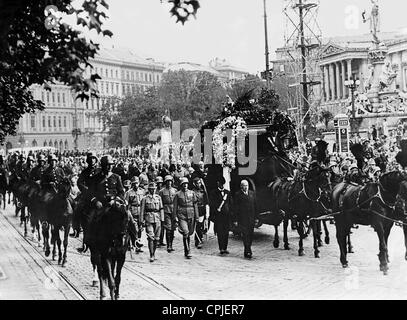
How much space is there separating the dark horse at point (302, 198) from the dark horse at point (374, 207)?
1243 mm

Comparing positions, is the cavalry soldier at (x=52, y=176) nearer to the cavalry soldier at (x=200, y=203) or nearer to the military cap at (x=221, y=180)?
the cavalry soldier at (x=200, y=203)

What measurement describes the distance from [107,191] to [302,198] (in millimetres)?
6339

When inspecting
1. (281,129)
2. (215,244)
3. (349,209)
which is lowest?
(215,244)

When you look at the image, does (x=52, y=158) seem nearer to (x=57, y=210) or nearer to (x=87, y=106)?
(x=57, y=210)

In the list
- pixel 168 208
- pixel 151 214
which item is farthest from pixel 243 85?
pixel 151 214

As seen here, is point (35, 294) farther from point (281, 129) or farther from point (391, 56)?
point (391, 56)

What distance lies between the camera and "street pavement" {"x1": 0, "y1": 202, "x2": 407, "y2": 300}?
40.8ft

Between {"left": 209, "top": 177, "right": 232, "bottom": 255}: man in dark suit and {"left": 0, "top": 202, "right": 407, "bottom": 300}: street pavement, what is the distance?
389 millimetres

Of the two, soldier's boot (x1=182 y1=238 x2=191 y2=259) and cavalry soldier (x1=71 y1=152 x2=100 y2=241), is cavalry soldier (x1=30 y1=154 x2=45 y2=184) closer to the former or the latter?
soldier's boot (x1=182 y1=238 x2=191 y2=259)

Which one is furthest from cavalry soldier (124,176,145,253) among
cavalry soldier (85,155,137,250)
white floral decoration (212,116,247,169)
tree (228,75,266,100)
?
tree (228,75,266,100)

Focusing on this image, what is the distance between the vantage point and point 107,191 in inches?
483

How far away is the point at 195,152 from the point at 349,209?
7.41m
